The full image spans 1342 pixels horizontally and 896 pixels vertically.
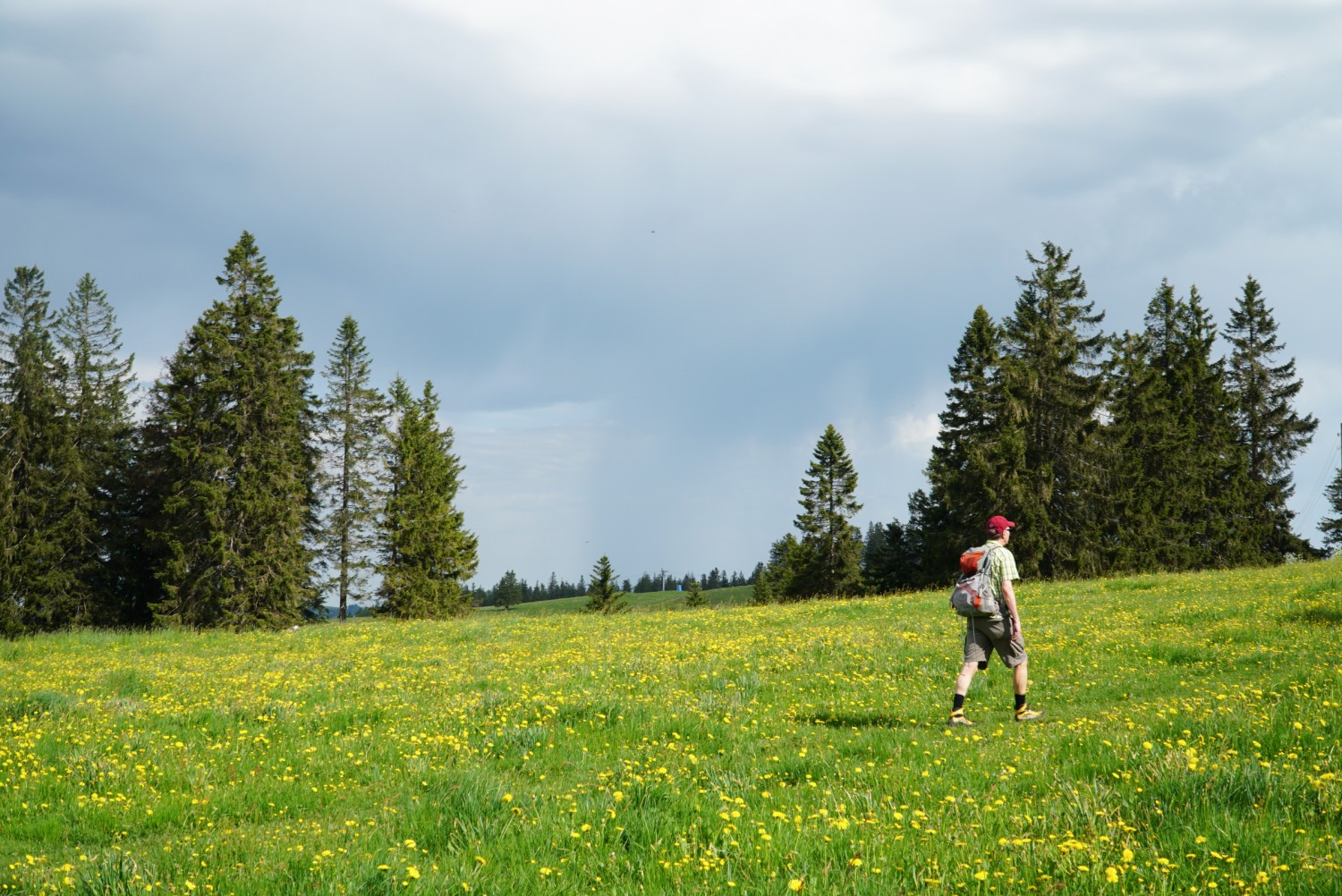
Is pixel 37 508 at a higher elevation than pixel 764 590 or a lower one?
higher

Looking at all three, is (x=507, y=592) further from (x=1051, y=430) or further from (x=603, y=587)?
(x=1051, y=430)

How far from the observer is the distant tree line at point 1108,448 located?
144 feet

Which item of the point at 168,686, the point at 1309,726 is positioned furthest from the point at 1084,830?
the point at 168,686

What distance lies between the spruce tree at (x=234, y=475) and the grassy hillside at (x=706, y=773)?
69.7ft

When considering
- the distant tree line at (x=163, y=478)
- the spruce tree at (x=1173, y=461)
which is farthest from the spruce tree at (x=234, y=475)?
the spruce tree at (x=1173, y=461)

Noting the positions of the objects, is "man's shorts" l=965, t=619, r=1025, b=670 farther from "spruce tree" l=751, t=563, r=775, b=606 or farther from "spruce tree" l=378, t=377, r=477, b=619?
"spruce tree" l=751, t=563, r=775, b=606

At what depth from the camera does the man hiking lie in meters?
9.36

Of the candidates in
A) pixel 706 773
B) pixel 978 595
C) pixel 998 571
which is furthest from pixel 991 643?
pixel 706 773

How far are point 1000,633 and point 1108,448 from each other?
135 feet

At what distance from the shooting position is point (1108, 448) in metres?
45.2

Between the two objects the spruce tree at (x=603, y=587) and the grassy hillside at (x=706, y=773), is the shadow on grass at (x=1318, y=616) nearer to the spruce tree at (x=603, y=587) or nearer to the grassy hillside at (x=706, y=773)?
the grassy hillside at (x=706, y=773)

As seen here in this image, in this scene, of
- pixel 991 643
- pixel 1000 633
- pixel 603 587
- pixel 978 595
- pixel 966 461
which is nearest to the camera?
pixel 978 595

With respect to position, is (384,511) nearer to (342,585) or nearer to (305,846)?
(342,585)

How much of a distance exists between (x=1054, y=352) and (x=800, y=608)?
27867mm
